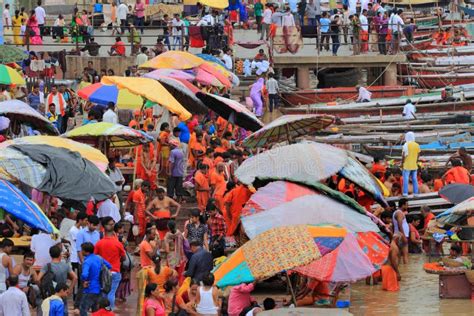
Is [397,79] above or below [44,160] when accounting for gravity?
below

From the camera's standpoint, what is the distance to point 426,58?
159 ft

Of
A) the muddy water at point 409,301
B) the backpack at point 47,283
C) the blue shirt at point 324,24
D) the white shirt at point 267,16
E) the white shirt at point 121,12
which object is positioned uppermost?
the backpack at point 47,283

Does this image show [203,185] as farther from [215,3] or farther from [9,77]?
[215,3]

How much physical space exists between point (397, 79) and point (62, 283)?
30275 millimetres

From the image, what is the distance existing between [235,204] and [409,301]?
9.69ft

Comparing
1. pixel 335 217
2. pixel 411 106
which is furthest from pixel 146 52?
pixel 335 217

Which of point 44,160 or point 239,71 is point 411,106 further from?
point 44,160

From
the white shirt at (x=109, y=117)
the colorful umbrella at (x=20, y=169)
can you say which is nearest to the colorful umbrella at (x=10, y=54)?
the white shirt at (x=109, y=117)

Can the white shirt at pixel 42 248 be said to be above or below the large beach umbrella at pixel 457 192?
above

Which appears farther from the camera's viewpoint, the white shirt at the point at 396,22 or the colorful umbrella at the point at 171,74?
the white shirt at the point at 396,22

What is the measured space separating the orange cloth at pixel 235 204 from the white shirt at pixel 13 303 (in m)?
5.96

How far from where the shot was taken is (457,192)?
84.7 ft

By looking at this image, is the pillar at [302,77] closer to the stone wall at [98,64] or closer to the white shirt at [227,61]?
the white shirt at [227,61]

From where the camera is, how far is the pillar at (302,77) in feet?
155
